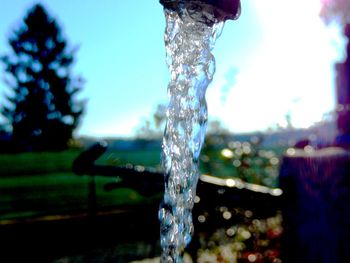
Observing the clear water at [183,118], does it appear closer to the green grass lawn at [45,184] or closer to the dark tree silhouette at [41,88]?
the green grass lawn at [45,184]

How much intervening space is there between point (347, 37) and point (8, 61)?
44170 millimetres

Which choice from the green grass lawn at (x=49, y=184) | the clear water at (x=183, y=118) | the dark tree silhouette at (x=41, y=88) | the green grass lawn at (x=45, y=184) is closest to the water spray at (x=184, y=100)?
the clear water at (x=183, y=118)

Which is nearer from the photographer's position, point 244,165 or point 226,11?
point 226,11

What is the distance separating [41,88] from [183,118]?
4215 centimetres

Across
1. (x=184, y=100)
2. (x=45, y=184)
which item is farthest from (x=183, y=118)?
(x=45, y=184)

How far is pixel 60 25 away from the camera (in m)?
44.2

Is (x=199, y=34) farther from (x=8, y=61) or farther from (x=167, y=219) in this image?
(x=8, y=61)

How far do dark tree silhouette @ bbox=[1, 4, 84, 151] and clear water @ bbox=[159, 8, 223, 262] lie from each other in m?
36.9

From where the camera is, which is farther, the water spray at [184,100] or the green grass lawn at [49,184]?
the green grass lawn at [49,184]

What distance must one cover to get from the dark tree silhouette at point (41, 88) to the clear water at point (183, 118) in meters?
36.9

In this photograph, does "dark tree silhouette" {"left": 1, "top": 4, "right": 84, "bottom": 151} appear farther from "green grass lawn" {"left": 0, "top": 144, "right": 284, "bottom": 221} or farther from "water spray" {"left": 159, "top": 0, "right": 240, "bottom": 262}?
"water spray" {"left": 159, "top": 0, "right": 240, "bottom": 262}

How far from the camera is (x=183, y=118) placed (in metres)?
1.46

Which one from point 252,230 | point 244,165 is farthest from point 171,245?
point 244,165

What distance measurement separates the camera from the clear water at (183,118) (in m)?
1.26
